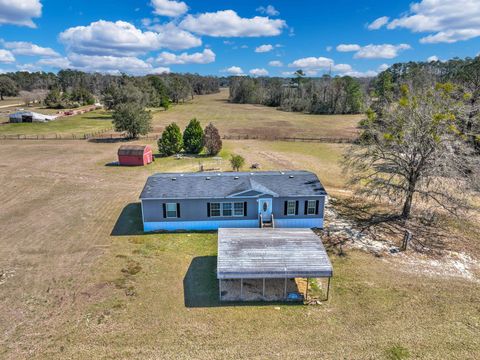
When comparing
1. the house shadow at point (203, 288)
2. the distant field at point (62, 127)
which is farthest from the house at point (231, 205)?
the distant field at point (62, 127)

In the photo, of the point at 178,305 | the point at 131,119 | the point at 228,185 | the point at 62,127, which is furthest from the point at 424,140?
the point at 62,127

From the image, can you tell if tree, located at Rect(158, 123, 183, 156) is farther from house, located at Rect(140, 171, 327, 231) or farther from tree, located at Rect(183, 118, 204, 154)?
house, located at Rect(140, 171, 327, 231)

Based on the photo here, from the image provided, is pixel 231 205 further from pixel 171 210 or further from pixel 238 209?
pixel 171 210

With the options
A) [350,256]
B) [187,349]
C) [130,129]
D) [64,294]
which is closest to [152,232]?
[64,294]

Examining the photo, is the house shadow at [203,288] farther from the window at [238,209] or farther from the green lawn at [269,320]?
the window at [238,209]

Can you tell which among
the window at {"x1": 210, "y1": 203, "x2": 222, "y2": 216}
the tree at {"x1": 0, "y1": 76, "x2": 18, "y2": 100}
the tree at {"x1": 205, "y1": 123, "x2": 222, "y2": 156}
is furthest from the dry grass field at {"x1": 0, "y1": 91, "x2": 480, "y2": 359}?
the tree at {"x1": 0, "y1": 76, "x2": 18, "y2": 100}

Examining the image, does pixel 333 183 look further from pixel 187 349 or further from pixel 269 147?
pixel 187 349
